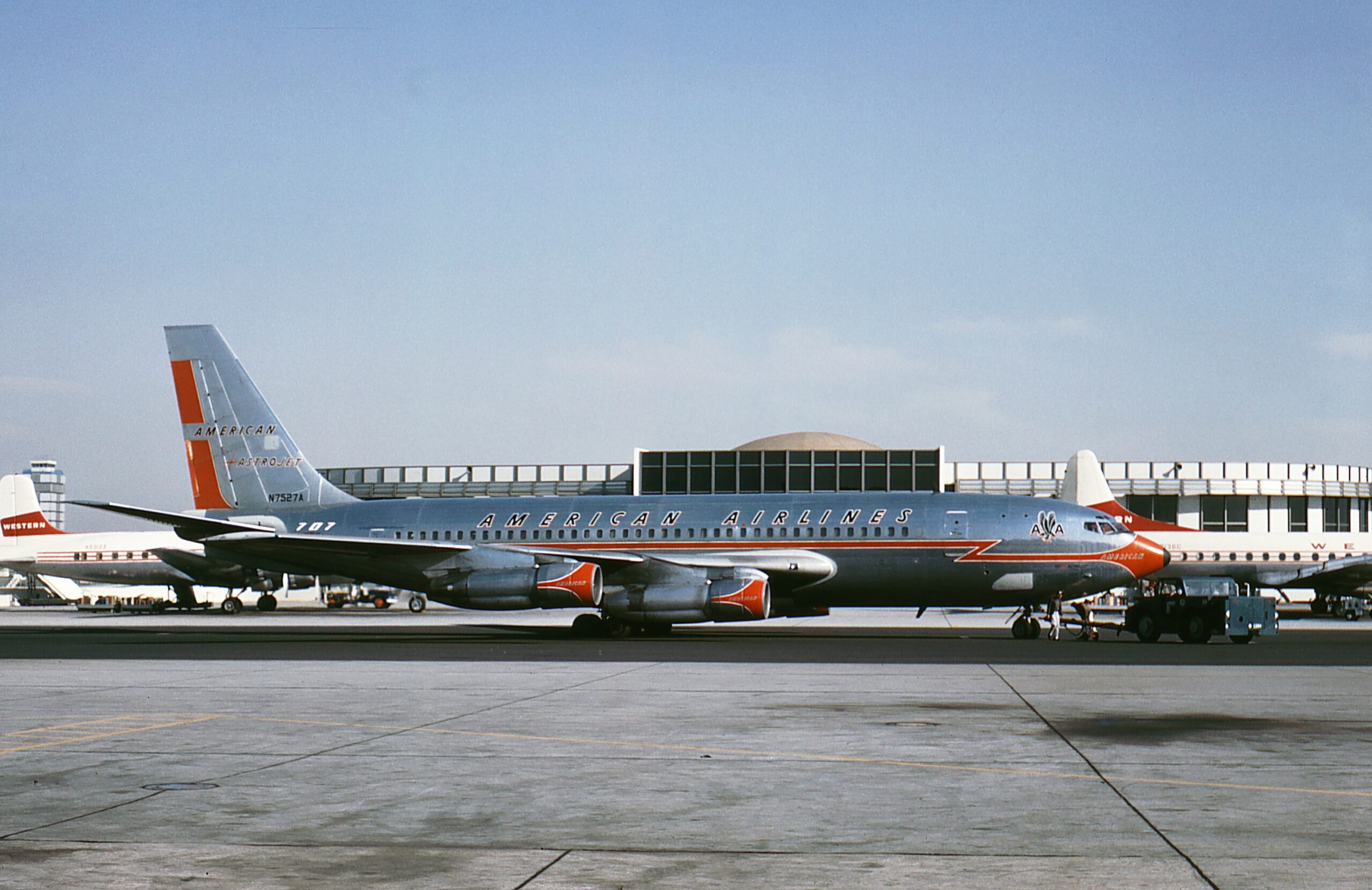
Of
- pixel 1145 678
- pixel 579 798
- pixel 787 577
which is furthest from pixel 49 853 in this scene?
pixel 787 577

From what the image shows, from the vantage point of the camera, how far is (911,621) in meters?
49.9

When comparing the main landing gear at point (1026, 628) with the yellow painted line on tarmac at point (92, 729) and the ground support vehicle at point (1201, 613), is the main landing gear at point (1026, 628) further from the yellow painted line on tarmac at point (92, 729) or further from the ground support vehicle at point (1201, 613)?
the yellow painted line on tarmac at point (92, 729)

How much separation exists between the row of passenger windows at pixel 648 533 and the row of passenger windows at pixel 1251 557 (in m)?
35.3

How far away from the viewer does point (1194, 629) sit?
33562mm

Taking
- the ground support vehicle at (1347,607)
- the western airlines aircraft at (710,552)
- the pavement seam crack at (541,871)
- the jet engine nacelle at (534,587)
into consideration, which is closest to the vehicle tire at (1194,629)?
the western airlines aircraft at (710,552)

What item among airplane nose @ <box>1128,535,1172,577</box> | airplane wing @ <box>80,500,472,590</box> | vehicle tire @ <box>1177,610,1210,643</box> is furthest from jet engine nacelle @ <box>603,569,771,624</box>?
vehicle tire @ <box>1177,610,1210,643</box>

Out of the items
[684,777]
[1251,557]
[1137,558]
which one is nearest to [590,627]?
[1137,558]

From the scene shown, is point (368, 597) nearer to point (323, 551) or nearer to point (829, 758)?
point (323, 551)

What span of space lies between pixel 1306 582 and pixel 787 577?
40960 millimetres

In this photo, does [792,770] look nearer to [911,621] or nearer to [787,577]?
[787,577]

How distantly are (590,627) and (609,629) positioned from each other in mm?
641

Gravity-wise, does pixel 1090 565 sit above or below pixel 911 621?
above

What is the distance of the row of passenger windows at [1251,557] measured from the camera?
6538cm

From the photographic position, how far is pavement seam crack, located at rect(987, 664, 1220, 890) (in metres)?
7.09
